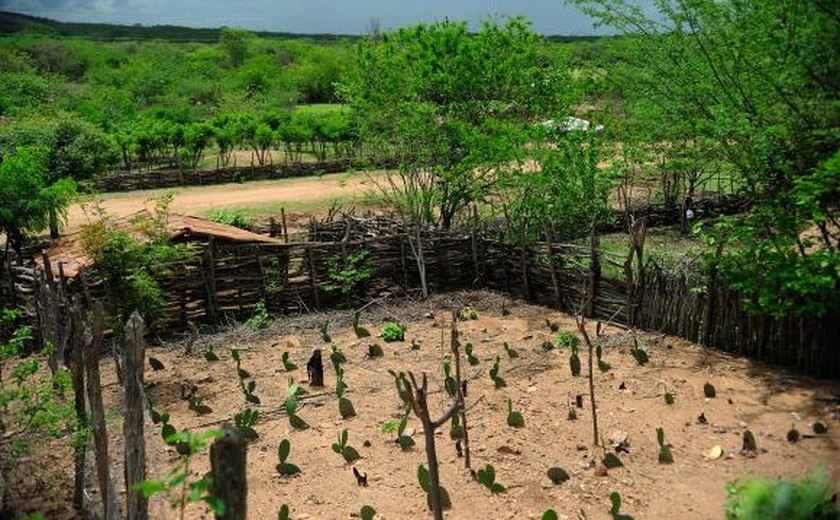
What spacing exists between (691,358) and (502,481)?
370cm

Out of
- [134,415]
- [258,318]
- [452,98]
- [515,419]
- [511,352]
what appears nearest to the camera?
[134,415]

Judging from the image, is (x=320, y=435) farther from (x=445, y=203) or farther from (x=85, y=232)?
(x=445, y=203)

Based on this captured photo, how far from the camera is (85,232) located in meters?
9.03

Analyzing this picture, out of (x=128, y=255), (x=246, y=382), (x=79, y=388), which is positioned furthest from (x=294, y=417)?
(x=128, y=255)

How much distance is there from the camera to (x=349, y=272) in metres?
12.2

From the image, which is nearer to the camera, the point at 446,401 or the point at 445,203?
the point at 446,401

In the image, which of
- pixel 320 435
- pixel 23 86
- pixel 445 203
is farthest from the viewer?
pixel 23 86

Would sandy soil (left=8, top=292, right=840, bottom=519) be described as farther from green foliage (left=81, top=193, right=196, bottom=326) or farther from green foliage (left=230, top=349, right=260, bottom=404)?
green foliage (left=81, top=193, right=196, bottom=326)

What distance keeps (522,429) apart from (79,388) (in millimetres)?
4038

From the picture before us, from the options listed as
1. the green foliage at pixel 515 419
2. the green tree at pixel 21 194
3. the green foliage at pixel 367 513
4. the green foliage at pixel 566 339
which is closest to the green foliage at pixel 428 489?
the green foliage at pixel 367 513

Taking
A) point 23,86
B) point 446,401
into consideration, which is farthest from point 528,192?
point 23,86

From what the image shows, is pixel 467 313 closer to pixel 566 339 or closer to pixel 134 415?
pixel 566 339

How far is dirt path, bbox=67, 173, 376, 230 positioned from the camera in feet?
72.3

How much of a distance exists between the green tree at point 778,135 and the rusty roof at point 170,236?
272 inches
